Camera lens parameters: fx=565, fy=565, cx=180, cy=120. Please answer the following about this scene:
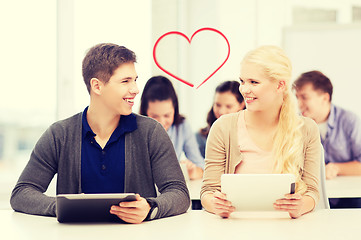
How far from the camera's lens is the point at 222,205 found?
1938 mm

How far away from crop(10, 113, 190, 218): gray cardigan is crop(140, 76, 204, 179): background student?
142 centimetres

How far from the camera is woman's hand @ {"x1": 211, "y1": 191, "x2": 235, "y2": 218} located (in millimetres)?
1932

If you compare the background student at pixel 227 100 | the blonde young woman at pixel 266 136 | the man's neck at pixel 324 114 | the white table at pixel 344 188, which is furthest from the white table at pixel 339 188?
the blonde young woman at pixel 266 136

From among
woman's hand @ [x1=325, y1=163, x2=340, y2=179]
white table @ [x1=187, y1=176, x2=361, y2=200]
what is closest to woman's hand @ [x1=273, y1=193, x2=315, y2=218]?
white table @ [x1=187, y1=176, x2=361, y2=200]

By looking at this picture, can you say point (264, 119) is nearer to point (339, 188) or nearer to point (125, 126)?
point (125, 126)

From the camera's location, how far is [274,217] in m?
2.00

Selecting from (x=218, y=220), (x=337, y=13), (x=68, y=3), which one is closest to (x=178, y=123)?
(x=68, y=3)

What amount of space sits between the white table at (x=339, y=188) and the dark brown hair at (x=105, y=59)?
995 millimetres

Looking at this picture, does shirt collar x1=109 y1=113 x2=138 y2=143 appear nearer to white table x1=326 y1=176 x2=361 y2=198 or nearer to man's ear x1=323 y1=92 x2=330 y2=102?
white table x1=326 y1=176 x2=361 y2=198

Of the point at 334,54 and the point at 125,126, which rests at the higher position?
the point at 334,54

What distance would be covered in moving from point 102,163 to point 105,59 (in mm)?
423

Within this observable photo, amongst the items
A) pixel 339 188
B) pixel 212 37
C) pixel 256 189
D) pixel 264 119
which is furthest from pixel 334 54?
pixel 256 189

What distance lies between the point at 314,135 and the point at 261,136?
21cm

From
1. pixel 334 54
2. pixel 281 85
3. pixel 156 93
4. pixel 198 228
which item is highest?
pixel 334 54
